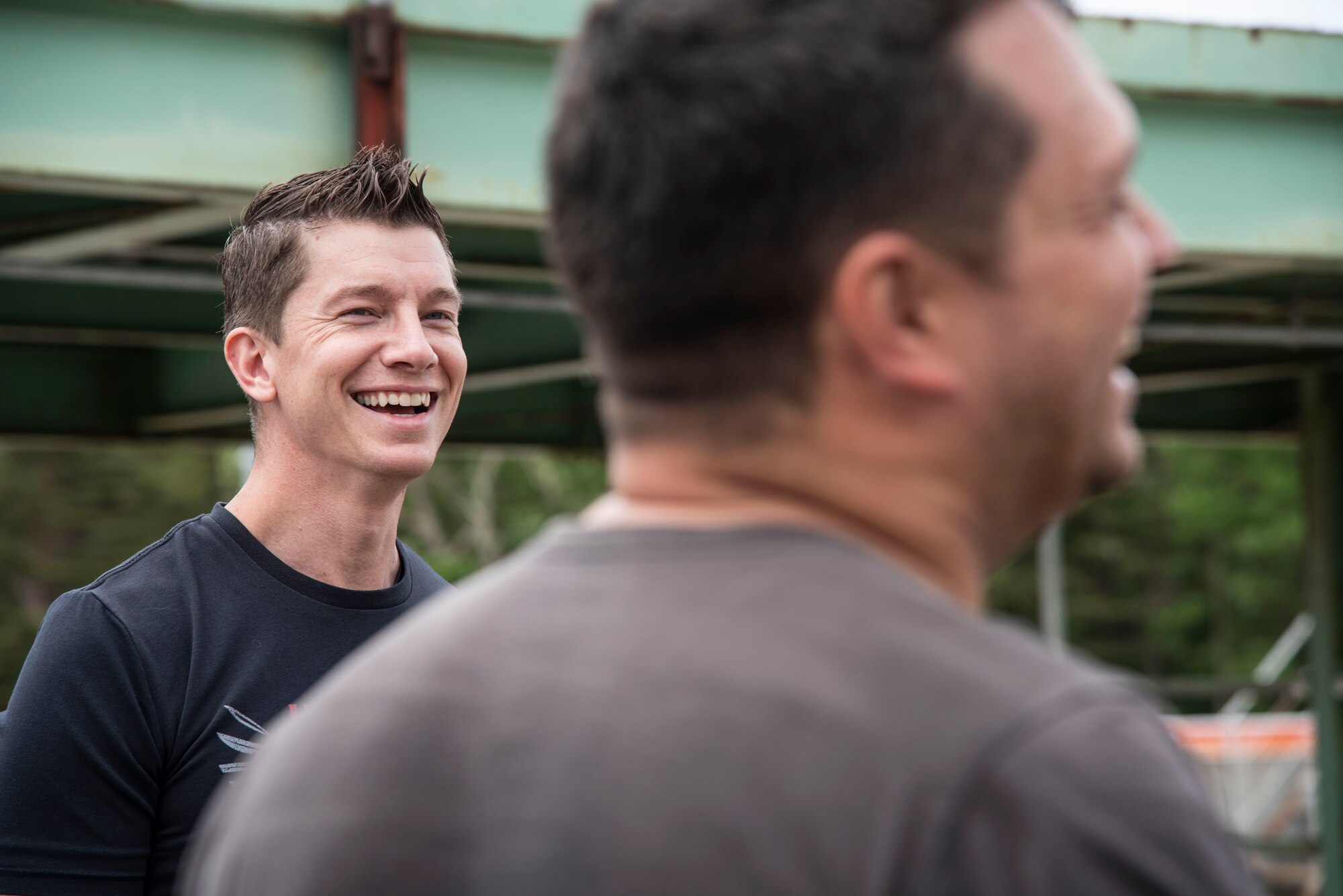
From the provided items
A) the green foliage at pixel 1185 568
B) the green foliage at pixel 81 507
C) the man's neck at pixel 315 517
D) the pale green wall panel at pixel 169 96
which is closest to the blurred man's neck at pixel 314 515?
the man's neck at pixel 315 517

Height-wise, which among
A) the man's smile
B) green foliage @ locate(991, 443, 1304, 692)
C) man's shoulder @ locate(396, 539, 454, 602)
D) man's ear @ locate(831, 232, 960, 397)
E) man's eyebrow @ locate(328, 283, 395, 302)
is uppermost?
man's ear @ locate(831, 232, 960, 397)

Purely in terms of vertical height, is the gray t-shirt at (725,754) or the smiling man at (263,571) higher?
the gray t-shirt at (725,754)

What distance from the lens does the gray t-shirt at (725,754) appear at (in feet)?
3.52

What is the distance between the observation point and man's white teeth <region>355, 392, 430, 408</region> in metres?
3.17

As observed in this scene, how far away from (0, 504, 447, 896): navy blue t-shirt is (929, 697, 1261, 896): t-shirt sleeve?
197cm

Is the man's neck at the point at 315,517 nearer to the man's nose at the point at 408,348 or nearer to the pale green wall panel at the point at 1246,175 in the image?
the man's nose at the point at 408,348

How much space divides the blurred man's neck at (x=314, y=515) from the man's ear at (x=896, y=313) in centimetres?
202

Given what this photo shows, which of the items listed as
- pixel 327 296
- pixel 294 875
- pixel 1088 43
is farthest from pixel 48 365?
pixel 294 875

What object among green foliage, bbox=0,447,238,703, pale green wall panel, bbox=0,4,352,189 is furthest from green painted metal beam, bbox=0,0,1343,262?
green foliage, bbox=0,447,238,703

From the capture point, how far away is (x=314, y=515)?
3.11 metres

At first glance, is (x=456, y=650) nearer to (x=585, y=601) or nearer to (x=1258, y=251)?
(x=585, y=601)

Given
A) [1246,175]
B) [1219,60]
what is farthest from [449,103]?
[1246,175]

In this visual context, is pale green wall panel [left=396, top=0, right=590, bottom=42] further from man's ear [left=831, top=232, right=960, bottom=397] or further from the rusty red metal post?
man's ear [left=831, top=232, right=960, bottom=397]

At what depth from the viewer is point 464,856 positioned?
1192 millimetres
